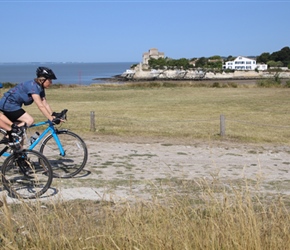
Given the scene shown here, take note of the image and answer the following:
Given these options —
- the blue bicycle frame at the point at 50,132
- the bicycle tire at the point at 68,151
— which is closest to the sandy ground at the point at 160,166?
the bicycle tire at the point at 68,151

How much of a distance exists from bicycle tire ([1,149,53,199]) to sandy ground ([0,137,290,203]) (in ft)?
0.69

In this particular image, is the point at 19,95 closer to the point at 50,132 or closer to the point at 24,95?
the point at 24,95

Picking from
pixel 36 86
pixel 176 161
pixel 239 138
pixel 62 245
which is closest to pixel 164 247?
pixel 62 245

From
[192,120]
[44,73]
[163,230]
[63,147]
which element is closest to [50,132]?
[63,147]

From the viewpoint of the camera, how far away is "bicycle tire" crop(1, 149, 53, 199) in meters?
6.75

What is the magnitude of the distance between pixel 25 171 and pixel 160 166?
10.6 ft

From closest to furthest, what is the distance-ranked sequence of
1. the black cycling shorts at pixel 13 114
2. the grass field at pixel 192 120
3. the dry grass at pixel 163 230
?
the dry grass at pixel 163 230 < the black cycling shorts at pixel 13 114 < the grass field at pixel 192 120

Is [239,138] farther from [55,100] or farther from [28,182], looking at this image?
[55,100]

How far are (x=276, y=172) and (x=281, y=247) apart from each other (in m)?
5.47

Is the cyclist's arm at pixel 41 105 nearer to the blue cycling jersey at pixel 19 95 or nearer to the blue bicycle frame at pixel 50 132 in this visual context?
the blue cycling jersey at pixel 19 95

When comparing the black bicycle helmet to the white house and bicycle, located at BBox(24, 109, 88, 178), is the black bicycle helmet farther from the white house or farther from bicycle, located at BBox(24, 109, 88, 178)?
the white house

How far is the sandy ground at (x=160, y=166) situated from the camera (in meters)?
7.32

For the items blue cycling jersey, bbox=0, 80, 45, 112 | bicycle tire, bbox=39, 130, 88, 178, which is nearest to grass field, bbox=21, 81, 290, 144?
bicycle tire, bbox=39, 130, 88, 178

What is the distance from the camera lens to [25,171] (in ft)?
22.7
